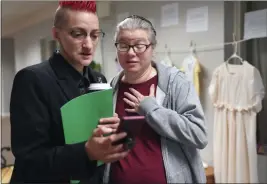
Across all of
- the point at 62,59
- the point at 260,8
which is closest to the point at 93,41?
the point at 62,59

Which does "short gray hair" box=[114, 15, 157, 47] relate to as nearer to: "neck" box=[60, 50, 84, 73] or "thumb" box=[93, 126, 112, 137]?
"neck" box=[60, 50, 84, 73]

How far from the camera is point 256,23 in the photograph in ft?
3.76

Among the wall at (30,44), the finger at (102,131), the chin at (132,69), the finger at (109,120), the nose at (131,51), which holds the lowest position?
the finger at (102,131)

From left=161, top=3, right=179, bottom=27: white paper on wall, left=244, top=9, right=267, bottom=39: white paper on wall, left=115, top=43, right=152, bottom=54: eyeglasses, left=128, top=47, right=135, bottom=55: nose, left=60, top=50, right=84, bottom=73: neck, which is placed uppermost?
left=244, top=9, right=267, bottom=39: white paper on wall

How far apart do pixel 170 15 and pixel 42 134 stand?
31 cm

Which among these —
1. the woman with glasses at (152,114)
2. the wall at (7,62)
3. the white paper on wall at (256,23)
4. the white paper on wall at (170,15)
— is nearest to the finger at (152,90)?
the woman with glasses at (152,114)

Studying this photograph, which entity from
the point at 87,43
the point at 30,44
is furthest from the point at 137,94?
the point at 30,44

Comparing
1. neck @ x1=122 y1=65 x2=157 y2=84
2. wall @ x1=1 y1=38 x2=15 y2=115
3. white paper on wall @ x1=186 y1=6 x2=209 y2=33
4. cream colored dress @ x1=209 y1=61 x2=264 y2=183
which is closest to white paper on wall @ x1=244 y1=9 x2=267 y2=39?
cream colored dress @ x1=209 y1=61 x2=264 y2=183

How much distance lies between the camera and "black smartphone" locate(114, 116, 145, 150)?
34 cm

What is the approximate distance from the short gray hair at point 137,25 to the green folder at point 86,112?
16 centimetres

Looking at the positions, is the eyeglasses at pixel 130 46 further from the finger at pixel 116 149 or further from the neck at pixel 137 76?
the finger at pixel 116 149

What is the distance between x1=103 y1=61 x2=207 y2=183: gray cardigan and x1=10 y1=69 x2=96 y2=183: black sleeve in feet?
0.38

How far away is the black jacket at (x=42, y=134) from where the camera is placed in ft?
1.34

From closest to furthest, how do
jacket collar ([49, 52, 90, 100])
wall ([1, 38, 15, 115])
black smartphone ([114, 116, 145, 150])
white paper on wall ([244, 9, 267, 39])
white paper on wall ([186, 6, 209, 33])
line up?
black smartphone ([114, 116, 145, 150]) < jacket collar ([49, 52, 90, 100]) < white paper on wall ([186, 6, 209, 33]) < wall ([1, 38, 15, 115]) < white paper on wall ([244, 9, 267, 39])
